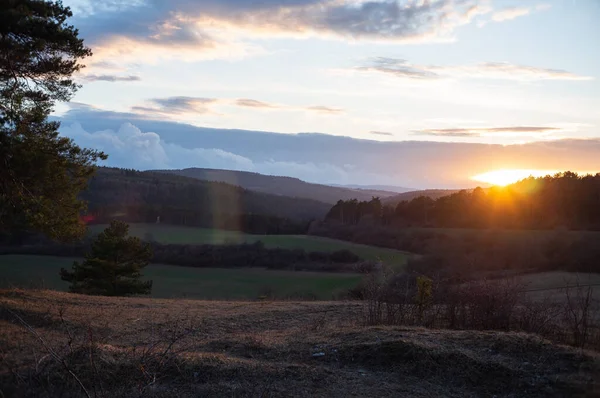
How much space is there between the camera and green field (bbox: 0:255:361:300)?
36438mm

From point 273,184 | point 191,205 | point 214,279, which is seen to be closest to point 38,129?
point 214,279

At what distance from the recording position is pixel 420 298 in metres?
10.7

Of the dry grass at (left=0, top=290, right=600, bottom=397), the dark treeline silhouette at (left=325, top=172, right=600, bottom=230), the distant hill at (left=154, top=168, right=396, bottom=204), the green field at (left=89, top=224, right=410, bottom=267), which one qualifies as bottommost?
the green field at (left=89, top=224, right=410, bottom=267)

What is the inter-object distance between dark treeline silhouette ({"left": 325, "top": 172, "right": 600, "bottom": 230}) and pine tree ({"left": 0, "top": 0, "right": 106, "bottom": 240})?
3803 cm

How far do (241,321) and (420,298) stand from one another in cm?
407

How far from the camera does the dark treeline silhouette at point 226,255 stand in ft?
172

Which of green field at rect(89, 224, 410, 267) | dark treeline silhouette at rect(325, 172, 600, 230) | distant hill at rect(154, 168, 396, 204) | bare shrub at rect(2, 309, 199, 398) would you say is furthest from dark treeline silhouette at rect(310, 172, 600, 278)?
distant hill at rect(154, 168, 396, 204)

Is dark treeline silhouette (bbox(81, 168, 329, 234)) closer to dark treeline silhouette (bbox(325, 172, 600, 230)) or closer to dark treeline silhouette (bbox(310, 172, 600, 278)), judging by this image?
dark treeline silhouette (bbox(310, 172, 600, 278))

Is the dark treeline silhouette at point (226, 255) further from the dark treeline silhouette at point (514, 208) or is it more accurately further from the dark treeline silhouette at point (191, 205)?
the dark treeline silhouette at point (514, 208)

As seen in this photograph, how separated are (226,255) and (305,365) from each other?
1946 inches

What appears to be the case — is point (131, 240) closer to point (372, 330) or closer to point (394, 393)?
point (372, 330)

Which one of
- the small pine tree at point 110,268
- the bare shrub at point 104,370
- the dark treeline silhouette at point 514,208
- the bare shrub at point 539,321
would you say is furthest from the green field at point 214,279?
the bare shrub at point 104,370

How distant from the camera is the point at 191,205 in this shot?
91.4 meters

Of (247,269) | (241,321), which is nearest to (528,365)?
(241,321)
